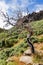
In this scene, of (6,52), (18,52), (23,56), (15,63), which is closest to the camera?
(15,63)

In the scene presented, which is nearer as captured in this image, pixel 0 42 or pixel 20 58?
pixel 20 58

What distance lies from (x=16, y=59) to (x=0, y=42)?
7.74 m

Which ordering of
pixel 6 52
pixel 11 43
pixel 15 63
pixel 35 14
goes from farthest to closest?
pixel 35 14 < pixel 11 43 < pixel 6 52 < pixel 15 63

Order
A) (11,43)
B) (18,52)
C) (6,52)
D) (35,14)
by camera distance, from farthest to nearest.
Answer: (35,14) → (11,43) → (6,52) → (18,52)

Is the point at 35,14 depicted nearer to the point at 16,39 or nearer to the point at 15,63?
the point at 16,39

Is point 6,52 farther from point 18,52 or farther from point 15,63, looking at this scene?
point 15,63

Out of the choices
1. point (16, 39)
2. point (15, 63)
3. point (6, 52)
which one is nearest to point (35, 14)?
point (16, 39)

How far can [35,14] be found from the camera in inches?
1957

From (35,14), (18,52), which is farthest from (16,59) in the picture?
(35,14)

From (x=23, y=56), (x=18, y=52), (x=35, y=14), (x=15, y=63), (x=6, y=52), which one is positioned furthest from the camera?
(x=35, y=14)

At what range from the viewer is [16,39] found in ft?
85.4

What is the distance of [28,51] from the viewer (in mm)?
19125

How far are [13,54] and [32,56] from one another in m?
2.81

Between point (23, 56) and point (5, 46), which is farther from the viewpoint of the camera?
point (5, 46)
